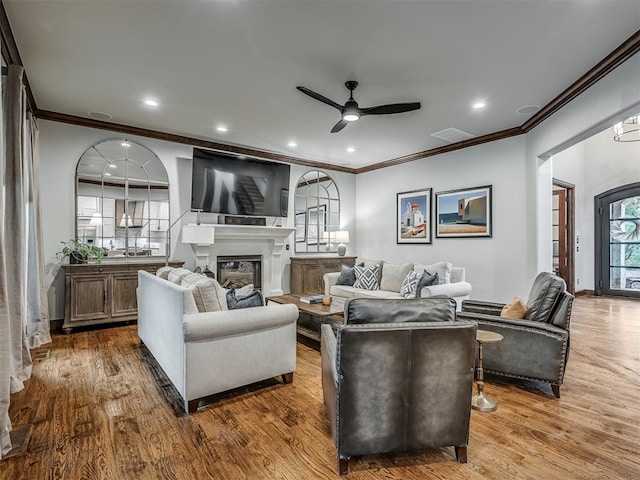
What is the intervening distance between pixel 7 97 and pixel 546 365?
15.6ft

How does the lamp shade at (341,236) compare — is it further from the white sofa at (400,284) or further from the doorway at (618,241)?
the doorway at (618,241)

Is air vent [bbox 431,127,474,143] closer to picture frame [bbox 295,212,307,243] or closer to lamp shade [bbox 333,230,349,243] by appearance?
lamp shade [bbox 333,230,349,243]

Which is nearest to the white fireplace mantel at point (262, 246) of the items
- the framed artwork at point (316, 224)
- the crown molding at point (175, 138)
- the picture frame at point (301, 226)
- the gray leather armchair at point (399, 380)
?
the picture frame at point (301, 226)

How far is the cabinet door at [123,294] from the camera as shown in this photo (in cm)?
461

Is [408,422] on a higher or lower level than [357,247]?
lower

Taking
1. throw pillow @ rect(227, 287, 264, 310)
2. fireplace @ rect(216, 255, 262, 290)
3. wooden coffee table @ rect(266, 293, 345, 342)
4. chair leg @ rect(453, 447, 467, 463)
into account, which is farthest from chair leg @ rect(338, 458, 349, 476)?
fireplace @ rect(216, 255, 262, 290)

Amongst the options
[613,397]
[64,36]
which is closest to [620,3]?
[613,397]

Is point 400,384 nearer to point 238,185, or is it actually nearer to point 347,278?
point 347,278

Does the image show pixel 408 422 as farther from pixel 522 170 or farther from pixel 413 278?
pixel 522 170

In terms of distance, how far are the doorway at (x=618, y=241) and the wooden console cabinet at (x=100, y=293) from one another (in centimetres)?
874

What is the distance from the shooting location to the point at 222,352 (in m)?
2.51

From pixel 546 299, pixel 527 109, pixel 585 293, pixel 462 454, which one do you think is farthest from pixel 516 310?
pixel 585 293

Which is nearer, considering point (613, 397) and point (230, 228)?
point (613, 397)

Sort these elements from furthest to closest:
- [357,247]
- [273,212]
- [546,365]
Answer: [357,247] → [273,212] → [546,365]
